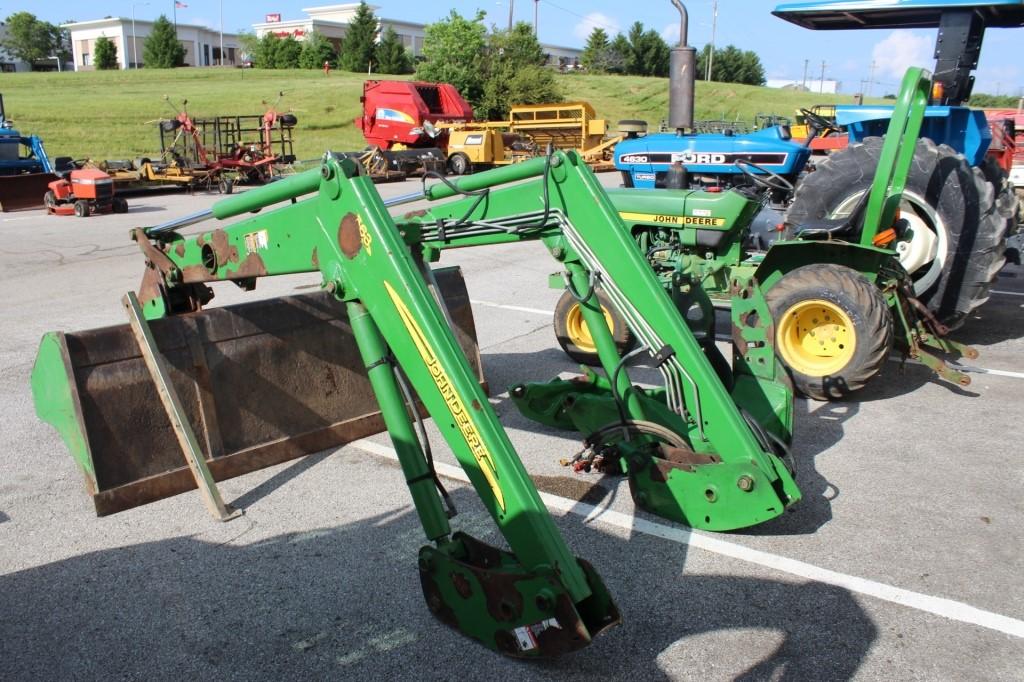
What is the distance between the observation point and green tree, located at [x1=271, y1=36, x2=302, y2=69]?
77.2m

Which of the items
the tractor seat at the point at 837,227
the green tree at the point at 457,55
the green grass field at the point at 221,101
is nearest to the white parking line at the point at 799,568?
the tractor seat at the point at 837,227

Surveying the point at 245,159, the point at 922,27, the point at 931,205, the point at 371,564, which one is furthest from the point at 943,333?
the point at 245,159

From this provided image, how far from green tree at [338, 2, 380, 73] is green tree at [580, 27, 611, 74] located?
2059 cm

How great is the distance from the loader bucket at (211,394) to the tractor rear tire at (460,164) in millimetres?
20725

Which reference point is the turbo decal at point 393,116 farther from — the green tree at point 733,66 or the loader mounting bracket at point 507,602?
the green tree at point 733,66

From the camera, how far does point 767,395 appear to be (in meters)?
5.05

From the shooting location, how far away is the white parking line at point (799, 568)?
3564mm

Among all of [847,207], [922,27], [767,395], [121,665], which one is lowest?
[121,665]

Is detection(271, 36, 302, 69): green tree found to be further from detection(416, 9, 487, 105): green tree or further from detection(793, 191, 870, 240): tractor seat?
detection(793, 191, 870, 240): tractor seat

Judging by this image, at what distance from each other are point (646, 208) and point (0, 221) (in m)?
14.8

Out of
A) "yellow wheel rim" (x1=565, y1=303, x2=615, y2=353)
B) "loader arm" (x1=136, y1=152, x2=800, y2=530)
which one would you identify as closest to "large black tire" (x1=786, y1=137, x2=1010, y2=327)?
"yellow wheel rim" (x1=565, y1=303, x2=615, y2=353)

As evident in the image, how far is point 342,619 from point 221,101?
47109mm

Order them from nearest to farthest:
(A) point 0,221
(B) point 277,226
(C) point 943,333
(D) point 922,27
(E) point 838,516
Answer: (B) point 277,226 < (E) point 838,516 < (C) point 943,333 < (D) point 922,27 < (A) point 0,221

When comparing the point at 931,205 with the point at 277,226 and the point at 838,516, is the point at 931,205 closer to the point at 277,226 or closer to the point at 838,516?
the point at 838,516
